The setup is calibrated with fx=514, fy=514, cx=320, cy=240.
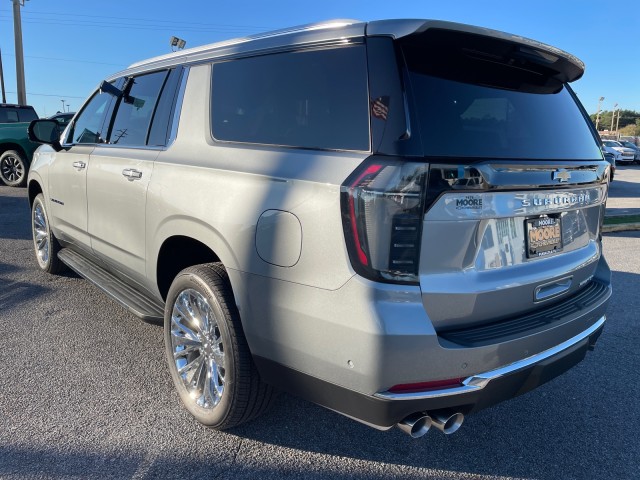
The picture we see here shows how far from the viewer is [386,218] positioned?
6.19 ft

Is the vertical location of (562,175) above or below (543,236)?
above

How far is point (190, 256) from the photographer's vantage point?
3035 millimetres

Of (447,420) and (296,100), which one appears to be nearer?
(447,420)

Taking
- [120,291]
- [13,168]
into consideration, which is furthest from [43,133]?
[13,168]

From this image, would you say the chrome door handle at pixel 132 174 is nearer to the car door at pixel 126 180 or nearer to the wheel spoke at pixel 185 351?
the car door at pixel 126 180

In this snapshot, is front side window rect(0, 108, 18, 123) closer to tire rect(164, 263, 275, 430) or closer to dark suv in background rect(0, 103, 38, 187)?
dark suv in background rect(0, 103, 38, 187)

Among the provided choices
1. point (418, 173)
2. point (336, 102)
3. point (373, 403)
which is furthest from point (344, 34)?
point (373, 403)

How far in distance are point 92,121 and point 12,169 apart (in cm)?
895

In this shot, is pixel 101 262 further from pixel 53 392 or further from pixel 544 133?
pixel 544 133

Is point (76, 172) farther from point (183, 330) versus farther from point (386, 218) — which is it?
point (386, 218)

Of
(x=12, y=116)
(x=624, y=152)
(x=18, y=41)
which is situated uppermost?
(x=18, y=41)

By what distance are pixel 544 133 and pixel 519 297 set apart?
84 cm

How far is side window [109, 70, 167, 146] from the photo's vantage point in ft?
11.0

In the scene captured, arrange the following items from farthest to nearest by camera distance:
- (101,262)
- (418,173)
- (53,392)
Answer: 1. (101,262)
2. (53,392)
3. (418,173)
